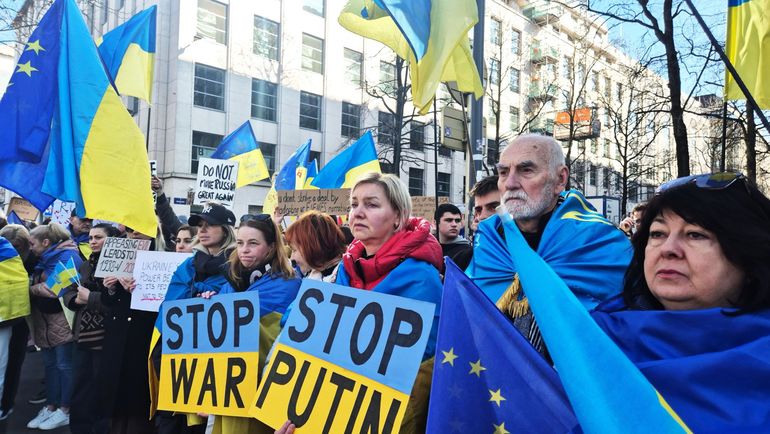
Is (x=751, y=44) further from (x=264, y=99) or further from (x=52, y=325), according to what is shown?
(x=264, y=99)

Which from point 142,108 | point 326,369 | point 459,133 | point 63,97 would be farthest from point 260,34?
point 326,369

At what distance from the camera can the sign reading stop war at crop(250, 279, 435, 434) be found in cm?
219

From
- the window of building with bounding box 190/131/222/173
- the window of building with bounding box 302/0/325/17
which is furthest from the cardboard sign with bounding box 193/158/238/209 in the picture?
the window of building with bounding box 302/0/325/17

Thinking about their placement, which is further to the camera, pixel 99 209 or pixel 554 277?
pixel 99 209

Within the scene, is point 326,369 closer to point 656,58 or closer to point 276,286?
Answer: point 276,286

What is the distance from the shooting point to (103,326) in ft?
16.2

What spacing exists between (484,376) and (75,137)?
148 inches

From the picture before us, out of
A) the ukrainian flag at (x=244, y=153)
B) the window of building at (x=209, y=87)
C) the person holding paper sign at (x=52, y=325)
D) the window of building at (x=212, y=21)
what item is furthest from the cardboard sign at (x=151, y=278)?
the window of building at (x=212, y=21)

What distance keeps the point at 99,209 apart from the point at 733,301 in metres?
3.96

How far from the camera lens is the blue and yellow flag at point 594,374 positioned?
1302 mm

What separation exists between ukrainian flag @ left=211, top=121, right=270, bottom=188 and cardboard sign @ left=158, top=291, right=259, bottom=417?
613cm

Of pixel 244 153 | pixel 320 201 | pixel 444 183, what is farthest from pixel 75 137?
pixel 444 183

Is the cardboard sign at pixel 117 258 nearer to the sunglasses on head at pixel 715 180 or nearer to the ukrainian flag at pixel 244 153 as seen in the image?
the sunglasses on head at pixel 715 180

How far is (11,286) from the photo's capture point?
5297 mm
